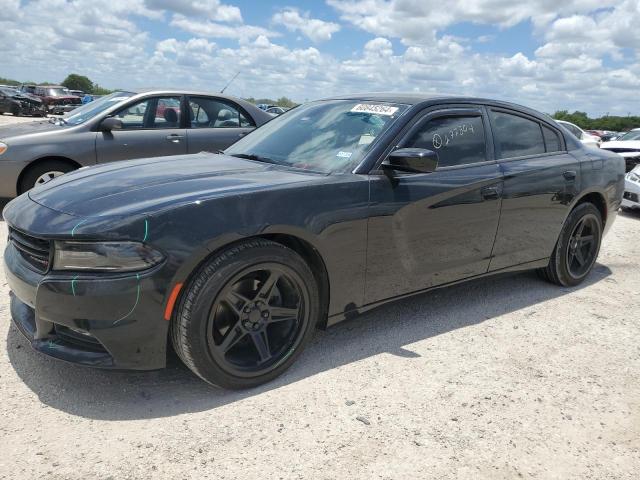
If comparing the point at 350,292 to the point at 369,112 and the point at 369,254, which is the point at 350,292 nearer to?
the point at 369,254

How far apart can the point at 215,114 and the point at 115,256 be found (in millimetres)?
5209

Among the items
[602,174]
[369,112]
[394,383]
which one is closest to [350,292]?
[394,383]

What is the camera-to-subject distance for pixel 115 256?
2.45 m

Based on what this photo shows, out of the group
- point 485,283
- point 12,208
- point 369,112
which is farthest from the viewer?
point 485,283

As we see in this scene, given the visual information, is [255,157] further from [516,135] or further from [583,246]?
[583,246]

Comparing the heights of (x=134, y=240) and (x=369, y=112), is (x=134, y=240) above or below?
below

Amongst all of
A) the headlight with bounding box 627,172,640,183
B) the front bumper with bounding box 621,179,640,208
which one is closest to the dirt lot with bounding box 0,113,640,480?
the front bumper with bounding box 621,179,640,208

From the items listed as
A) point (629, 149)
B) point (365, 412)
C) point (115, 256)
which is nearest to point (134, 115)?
point (115, 256)

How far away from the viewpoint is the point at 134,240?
245 centimetres

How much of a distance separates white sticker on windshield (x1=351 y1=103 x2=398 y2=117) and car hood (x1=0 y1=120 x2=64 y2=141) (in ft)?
14.6

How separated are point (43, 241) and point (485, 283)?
3529 mm

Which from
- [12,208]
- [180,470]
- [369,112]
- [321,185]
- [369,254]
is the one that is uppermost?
[369,112]

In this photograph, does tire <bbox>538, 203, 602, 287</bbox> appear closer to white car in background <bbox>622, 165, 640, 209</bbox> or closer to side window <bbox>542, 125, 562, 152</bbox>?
side window <bbox>542, 125, 562, 152</bbox>

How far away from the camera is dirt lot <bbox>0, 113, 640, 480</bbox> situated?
233 centimetres
